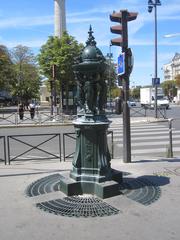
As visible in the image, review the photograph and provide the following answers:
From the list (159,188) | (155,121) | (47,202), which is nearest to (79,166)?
(47,202)

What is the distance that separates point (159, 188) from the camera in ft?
21.9

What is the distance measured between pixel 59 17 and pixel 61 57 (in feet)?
49.4

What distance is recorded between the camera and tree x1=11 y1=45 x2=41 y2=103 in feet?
232

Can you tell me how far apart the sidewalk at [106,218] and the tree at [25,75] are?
63395 millimetres

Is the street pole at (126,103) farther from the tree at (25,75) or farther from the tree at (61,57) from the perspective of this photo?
the tree at (25,75)

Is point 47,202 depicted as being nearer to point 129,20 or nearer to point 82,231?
point 82,231

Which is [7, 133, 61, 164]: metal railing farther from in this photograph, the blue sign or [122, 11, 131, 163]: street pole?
the blue sign

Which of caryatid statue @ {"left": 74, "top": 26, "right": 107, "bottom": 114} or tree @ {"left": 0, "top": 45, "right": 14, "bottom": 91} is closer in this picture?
caryatid statue @ {"left": 74, "top": 26, "right": 107, "bottom": 114}

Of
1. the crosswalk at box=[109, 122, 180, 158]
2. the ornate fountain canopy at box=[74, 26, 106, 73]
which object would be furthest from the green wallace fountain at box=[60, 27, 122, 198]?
the crosswalk at box=[109, 122, 180, 158]

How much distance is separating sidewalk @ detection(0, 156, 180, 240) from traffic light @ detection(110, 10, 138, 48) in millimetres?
3142

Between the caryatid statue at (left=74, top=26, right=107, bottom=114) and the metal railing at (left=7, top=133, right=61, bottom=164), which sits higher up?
the caryatid statue at (left=74, top=26, right=107, bottom=114)

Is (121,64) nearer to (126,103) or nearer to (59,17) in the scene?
(126,103)

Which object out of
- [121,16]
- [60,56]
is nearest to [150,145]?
[121,16]

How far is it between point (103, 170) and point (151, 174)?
1.83m
